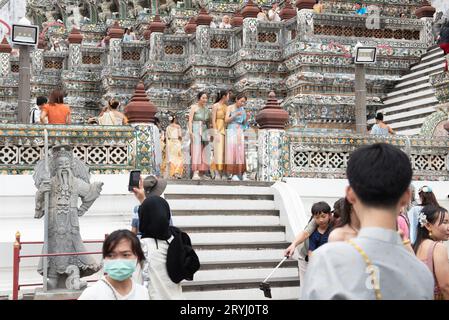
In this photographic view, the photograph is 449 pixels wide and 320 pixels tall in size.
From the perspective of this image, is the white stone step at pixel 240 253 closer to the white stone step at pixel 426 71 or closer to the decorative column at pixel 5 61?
the white stone step at pixel 426 71

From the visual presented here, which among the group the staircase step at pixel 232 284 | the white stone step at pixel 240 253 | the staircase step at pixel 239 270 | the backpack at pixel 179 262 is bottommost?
the staircase step at pixel 232 284

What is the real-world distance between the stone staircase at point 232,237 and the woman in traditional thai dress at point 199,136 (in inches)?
58.3

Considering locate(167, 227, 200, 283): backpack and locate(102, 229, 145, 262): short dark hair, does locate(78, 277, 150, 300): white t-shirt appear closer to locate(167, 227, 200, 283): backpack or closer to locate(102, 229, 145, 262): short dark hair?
locate(102, 229, 145, 262): short dark hair

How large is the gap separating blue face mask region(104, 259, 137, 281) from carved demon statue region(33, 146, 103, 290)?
15.8 ft

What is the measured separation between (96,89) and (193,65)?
20.0 feet

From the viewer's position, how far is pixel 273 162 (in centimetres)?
1285

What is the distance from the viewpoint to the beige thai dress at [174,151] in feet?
49.8

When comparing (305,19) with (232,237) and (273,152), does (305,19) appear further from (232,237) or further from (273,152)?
(232,237)

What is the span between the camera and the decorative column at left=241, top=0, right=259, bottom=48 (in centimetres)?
2134

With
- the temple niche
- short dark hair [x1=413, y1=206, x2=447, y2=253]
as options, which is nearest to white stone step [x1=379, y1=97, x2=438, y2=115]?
the temple niche

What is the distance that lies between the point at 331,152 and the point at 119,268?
874cm

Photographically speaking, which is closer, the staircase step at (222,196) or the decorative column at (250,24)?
the staircase step at (222,196)

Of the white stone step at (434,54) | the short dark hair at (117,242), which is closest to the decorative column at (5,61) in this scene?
the white stone step at (434,54)

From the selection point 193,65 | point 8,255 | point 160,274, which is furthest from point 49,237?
point 193,65
